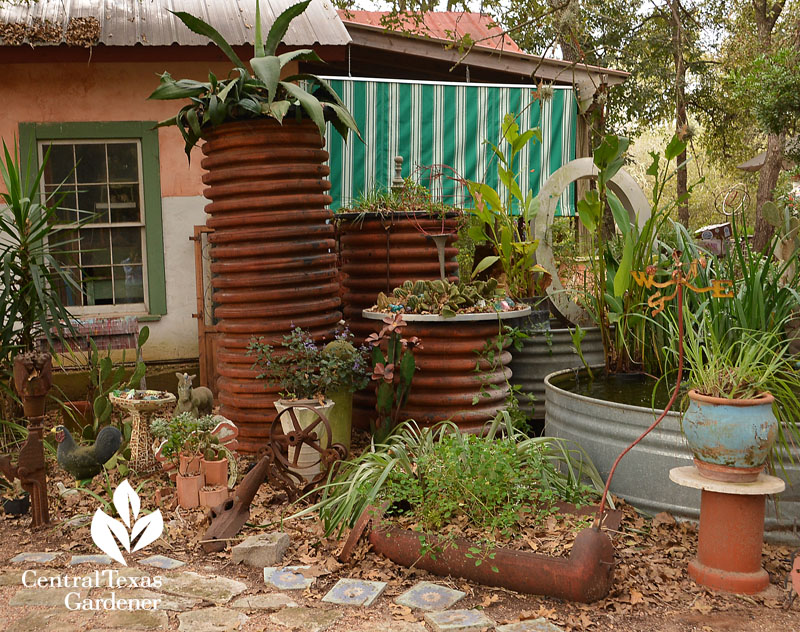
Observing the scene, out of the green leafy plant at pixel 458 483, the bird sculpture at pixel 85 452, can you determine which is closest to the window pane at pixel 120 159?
the bird sculpture at pixel 85 452

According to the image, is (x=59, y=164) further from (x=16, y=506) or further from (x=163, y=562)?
(x=163, y=562)

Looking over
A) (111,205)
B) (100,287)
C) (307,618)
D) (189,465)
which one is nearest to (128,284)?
(100,287)

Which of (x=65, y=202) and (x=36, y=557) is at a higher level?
(x=65, y=202)

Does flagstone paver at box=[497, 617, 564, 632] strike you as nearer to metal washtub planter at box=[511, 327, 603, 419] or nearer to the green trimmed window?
metal washtub planter at box=[511, 327, 603, 419]

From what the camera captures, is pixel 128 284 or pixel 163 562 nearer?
pixel 163 562

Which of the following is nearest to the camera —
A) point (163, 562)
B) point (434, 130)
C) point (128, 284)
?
point (163, 562)

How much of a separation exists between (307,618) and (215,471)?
142 centimetres

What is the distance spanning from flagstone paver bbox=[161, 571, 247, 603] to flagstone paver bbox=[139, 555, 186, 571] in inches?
3.8

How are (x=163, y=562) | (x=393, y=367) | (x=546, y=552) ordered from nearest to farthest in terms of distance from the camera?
(x=546, y=552) < (x=163, y=562) < (x=393, y=367)

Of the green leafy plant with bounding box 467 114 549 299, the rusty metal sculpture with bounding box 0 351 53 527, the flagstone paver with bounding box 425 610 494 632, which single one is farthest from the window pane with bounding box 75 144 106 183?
the flagstone paver with bounding box 425 610 494 632

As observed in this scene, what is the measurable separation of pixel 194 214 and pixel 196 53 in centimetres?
131

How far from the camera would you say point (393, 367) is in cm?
438

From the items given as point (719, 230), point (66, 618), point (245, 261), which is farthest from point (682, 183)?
point (66, 618)

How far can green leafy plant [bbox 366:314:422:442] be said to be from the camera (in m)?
4.44
